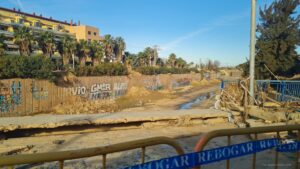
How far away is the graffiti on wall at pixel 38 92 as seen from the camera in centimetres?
2017

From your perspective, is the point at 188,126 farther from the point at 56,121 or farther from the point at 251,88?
the point at 56,121

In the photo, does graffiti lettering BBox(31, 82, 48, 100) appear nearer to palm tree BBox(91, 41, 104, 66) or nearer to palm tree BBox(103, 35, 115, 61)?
palm tree BBox(91, 41, 104, 66)

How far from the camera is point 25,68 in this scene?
67.4 ft

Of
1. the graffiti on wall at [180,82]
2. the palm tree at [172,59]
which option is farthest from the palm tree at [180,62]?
the graffiti on wall at [180,82]

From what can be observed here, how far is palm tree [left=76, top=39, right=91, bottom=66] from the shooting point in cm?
4816

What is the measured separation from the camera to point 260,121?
10234mm

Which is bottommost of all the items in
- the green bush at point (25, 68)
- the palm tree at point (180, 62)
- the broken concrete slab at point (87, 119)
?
the broken concrete slab at point (87, 119)

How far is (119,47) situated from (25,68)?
47061mm

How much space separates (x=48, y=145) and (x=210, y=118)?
26.6ft

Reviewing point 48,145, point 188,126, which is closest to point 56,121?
point 48,145

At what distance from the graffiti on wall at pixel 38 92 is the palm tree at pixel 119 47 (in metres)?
45.8

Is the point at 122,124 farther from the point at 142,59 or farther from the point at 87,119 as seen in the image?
the point at 142,59

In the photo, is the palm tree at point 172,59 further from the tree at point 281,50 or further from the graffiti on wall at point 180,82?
the tree at point 281,50

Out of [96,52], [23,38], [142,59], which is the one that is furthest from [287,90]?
[142,59]
